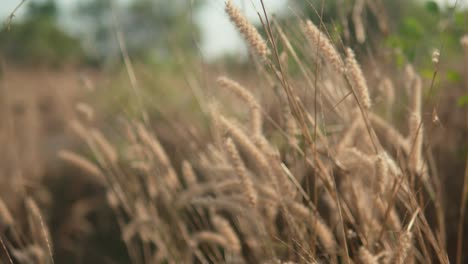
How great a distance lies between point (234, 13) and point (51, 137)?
661 centimetres

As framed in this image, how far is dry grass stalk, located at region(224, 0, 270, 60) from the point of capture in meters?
0.98

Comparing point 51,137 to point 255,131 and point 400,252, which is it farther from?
point 400,252

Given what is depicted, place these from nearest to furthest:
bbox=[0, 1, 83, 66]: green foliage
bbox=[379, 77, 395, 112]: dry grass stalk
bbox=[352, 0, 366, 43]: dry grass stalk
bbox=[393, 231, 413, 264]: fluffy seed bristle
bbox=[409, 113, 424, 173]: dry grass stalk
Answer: bbox=[393, 231, 413, 264]: fluffy seed bristle
bbox=[409, 113, 424, 173]: dry grass stalk
bbox=[379, 77, 395, 112]: dry grass stalk
bbox=[352, 0, 366, 43]: dry grass stalk
bbox=[0, 1, 83, 66]: green foliage

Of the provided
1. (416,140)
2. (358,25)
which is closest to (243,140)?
(416,140)

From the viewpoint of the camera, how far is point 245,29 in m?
1.00

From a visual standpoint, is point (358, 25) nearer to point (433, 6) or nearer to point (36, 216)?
point (433, 6)

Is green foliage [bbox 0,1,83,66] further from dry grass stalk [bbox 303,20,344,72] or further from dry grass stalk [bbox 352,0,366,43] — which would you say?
dry grass stalk [bbox 303,20,344,72]

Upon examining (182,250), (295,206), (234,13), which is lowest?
(182,250)

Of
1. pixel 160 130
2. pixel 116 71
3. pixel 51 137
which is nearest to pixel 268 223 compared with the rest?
pixel 160 130

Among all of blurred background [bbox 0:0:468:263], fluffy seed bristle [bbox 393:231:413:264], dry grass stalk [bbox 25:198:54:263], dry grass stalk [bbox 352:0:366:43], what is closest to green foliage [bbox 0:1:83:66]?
blurred background [bbox 0:0:468:263]

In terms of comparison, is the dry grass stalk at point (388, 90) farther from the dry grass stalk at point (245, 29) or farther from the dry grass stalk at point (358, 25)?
the dry grass stalk at point (245, 29)

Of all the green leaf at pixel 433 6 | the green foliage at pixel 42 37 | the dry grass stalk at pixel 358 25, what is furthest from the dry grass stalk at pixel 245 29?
the green foliage at pixel 42 37

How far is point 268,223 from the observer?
1520 millimetres

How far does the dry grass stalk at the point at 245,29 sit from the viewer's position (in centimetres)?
98
